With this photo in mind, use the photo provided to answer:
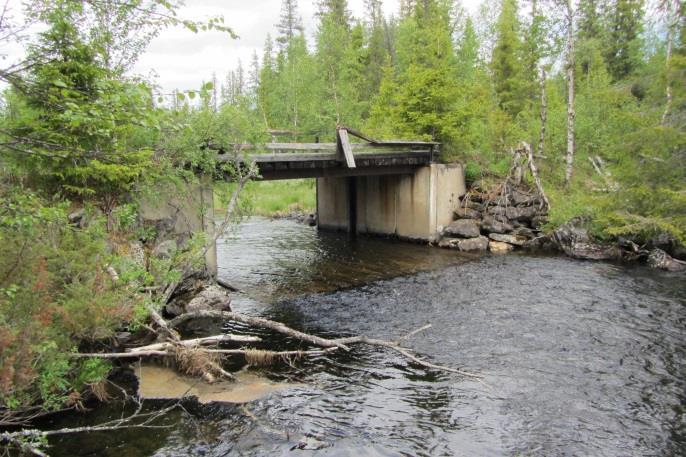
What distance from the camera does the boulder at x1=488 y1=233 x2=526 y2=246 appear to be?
20141 mm

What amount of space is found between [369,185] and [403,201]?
2106 mm

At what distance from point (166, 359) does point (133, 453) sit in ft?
7.90

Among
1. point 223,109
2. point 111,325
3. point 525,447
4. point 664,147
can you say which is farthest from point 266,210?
point 525,447

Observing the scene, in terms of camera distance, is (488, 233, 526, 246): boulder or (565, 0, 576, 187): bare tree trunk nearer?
(488, 233, 526, 246): boulder

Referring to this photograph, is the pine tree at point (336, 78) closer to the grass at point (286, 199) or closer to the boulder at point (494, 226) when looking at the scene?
the grass at point (286, 199)

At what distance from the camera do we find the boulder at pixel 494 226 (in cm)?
2075

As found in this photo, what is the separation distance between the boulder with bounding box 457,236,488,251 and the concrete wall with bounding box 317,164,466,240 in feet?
5.35

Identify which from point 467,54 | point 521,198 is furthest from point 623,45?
point 521,198

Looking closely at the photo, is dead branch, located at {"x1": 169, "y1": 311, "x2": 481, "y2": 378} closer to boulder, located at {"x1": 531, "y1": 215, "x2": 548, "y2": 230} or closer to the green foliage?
the green foliage

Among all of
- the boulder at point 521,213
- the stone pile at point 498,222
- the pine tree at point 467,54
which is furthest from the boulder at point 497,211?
the pine tree at point 467,54

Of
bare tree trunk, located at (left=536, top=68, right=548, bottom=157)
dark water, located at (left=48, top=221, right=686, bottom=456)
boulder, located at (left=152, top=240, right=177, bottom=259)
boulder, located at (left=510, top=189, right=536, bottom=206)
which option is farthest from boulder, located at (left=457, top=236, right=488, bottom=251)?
boulder, located at (left=152, top=240, right=177, bottom=259)

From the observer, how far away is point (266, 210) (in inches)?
1235

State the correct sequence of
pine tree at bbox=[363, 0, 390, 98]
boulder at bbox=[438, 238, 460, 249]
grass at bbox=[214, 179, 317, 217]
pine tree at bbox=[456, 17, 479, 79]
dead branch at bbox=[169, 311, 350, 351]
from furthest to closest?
pine tree at bbox=[363, 0, 390, 98]
pine tree at bbox=[456, 17, 479, 79]
grass at bbox=[214, 179, 317, 217]
boulder at bbox=[438, 238, 460, 249]
dead branch at bbox=[169, 311, 350, 351]

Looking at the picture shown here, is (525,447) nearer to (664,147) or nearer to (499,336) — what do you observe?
(499,336)
